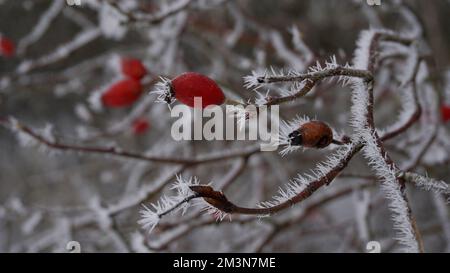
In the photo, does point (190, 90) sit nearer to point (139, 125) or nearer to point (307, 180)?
point (307, 180)

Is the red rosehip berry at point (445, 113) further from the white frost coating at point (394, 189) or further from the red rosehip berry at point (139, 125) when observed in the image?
the red rosehip berry at point (139, 125)

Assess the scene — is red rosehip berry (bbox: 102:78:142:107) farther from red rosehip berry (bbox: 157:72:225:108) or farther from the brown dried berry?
the brown dried berry

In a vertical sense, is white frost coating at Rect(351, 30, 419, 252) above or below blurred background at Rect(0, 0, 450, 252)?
below

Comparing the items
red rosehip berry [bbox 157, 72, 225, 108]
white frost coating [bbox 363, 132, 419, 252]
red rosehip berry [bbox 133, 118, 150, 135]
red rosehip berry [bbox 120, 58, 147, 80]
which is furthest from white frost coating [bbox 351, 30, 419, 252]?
red rosehip berry [bbox 133, 118, 150, 135]

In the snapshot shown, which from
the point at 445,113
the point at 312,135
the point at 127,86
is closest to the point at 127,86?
the point at 127,86

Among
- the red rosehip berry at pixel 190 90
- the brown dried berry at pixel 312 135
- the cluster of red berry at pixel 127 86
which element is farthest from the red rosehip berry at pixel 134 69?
the brown dried berry at pixel 312 135
